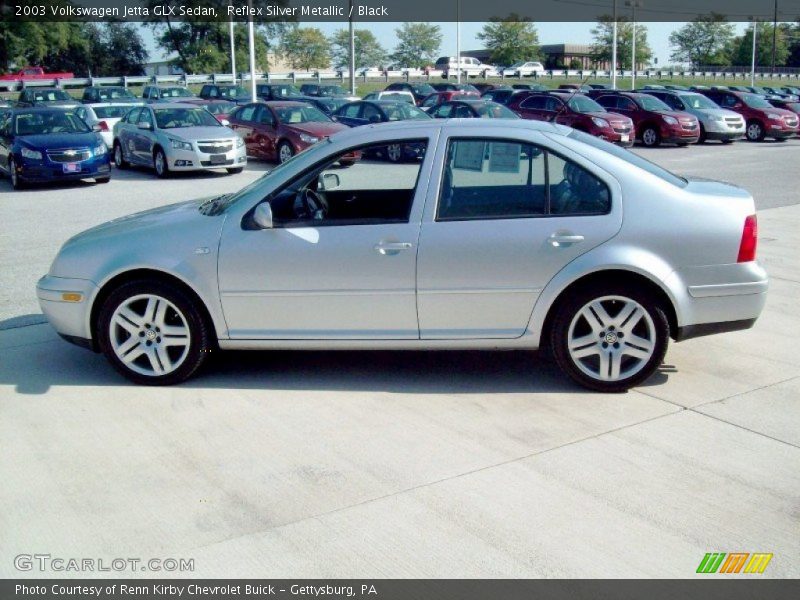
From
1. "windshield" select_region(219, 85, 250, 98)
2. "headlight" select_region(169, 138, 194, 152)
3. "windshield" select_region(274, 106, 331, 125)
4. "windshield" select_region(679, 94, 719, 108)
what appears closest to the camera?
"headlight" select_region(169, 138, 194, 152)

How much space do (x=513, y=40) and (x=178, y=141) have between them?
79144mm

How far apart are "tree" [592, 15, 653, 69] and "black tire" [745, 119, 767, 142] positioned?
4933 cm

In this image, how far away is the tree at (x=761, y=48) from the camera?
340 ft

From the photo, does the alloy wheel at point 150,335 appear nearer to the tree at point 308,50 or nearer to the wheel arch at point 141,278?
the wheel arch at point 141,278

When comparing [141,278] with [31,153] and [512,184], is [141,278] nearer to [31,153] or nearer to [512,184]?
[512,184]

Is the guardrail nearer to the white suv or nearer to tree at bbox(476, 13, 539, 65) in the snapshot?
the white suv

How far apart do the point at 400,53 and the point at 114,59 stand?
38541 millimetres

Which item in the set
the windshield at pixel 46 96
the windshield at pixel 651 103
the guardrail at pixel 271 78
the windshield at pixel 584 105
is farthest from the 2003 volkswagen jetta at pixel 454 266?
the guardrail at pixel 271 78

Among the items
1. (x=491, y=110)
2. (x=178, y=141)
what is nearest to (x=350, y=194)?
(x=178, y=141)

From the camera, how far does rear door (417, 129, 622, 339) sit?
18.0 feet

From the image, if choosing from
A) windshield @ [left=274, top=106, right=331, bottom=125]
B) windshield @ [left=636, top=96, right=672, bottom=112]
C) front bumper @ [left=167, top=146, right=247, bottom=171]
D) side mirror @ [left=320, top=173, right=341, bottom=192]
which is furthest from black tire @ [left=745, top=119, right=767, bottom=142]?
side mirror @ [left=320, top=173, right=341, bottom=192]

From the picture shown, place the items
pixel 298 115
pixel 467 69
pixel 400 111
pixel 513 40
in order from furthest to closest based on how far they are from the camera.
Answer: pixel 513 40 → pixel 467 69 → pixel 400 111 → pixel 298 115

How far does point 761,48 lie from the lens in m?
106

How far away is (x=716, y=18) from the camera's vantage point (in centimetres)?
9662
